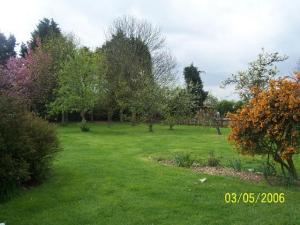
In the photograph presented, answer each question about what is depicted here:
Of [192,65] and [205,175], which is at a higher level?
[192,65]

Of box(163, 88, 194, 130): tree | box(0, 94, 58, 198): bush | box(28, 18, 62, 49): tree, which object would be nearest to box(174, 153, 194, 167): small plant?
box(0, 94, 58, 198): bush

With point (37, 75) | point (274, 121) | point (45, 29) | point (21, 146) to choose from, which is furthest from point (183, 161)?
point (45, 29)

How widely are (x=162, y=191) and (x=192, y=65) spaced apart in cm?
3841

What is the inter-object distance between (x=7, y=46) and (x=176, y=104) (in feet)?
61.0

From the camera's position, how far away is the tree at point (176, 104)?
30.0 metres

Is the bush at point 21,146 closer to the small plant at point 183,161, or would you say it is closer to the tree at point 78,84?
the small plant at point 183,161

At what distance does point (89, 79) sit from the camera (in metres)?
27.6

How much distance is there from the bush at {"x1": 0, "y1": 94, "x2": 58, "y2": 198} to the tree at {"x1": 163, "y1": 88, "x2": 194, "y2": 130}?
20.1 m

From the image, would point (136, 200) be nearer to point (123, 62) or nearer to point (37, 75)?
point (37, 75)

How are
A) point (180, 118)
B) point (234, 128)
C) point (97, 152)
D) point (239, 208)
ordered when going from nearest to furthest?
point (239, 208) < point (234, 128) < point (97, 152) < point (180, 118)

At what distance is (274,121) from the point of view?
8.71 meters

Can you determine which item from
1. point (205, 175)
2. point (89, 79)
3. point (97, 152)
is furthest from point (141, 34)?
point (205, 175)

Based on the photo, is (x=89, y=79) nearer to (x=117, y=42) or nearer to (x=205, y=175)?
(x=117, y=42)

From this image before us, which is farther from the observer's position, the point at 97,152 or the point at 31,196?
the point at 97,152
